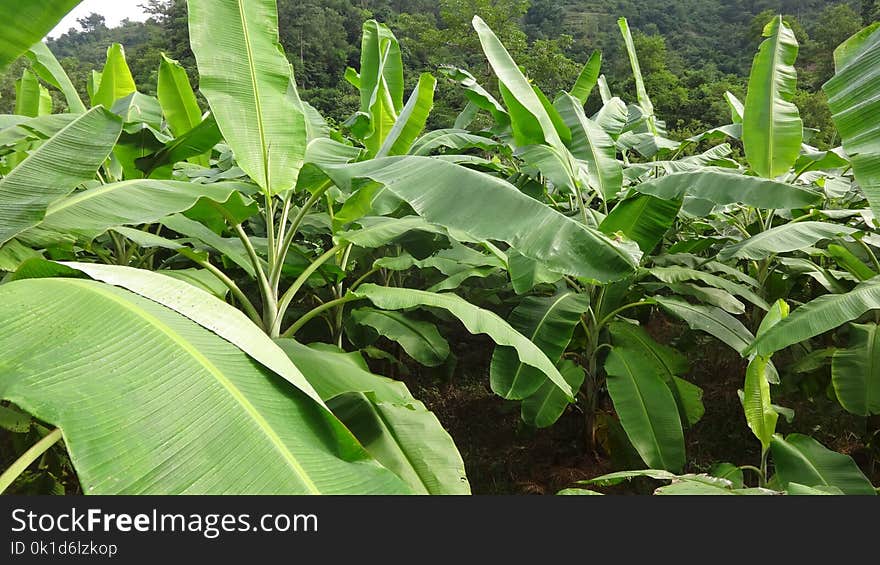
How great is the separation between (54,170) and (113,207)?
182 mm

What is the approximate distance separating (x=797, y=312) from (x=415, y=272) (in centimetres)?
296

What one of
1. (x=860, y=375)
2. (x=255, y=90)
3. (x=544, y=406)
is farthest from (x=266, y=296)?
(x=860, y=375)

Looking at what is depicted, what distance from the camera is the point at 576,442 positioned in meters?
3.15

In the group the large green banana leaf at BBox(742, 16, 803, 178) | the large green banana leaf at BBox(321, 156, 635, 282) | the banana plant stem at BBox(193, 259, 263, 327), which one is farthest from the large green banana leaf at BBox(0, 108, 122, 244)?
the large green banana leaf at BBox(742, 16, 803, 178)

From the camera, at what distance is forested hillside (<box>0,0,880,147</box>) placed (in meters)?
21.2

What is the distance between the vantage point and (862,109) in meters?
1.55

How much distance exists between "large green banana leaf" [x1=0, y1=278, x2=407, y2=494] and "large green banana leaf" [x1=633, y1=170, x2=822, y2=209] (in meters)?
1.72

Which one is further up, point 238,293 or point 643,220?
point 643,220

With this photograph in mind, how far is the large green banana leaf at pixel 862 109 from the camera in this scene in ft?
4.65

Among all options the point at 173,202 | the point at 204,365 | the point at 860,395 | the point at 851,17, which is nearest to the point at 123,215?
the point at 173,202

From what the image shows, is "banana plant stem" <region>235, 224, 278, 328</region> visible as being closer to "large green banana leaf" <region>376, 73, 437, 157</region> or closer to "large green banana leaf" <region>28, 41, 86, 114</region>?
"large green banana leaf" <region>376, 73, 437, 157</region>

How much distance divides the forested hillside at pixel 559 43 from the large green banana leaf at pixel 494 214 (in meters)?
16.1

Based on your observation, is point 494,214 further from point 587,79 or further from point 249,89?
point 587,79

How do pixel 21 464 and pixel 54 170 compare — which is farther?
pixel 54 170
